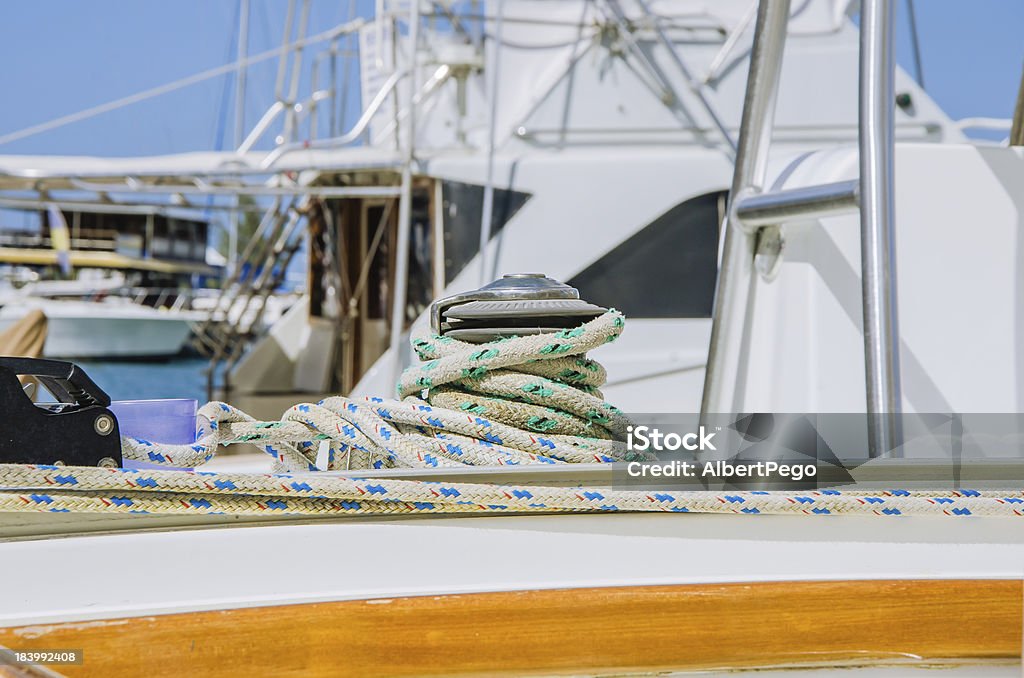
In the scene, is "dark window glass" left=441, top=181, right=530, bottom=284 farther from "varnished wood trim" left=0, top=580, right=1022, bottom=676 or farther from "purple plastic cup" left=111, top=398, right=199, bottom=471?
"varnished wood trim" left=0, top=580, right=1022, bottom=676

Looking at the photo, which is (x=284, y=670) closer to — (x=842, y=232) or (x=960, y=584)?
(x=960, y=584)

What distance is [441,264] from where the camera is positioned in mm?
5125

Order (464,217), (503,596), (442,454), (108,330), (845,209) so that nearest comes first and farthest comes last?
(503,596) → (442,454) → (845,209) → (464,217) → (108,330)

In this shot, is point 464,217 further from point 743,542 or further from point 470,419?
point 743,542

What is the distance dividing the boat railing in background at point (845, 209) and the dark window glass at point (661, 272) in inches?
116

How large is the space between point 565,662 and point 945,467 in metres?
0.49

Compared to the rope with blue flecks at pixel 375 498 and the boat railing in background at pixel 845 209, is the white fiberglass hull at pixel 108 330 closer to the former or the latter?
the boat railing in background at pixel 845 209

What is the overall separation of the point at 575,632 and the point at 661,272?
395 centimetres

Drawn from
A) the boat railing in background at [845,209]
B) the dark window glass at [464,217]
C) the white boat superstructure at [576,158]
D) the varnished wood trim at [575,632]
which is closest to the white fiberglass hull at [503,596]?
the varnished wood trim at [575,632]

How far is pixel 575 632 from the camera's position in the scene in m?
0.91

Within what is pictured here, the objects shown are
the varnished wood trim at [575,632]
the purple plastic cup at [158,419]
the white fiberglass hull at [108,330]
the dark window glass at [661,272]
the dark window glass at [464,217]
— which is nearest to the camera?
the varnished wood trim at [575,632]

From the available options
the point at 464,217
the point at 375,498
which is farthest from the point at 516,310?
the point at 464,217

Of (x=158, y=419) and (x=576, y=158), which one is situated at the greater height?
(x=576, y=158)

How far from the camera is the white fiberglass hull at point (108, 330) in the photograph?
64.8 feet
